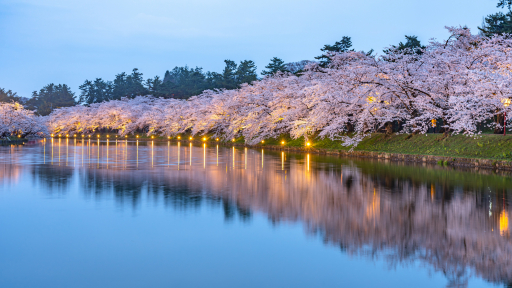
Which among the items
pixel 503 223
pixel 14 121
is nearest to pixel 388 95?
pixel 503 223

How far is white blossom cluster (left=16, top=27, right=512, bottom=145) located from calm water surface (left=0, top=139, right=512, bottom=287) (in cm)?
935

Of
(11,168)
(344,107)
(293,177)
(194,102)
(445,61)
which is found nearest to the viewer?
(293,177)

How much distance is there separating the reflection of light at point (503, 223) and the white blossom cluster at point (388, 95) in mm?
11294

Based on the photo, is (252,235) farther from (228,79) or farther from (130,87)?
(130,87)

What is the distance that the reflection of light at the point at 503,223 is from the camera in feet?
25.2

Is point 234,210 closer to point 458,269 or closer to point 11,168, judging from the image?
point 458,269

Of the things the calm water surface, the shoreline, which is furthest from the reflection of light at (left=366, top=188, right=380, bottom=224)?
the shoreline

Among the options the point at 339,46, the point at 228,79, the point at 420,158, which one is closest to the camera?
the point at 420,158

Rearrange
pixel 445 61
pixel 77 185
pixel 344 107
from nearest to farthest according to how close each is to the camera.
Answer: pixel 77 185
pixel 445 61
pixel 344 107

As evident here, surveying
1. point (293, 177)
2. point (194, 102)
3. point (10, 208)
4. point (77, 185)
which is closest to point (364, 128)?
point (293, 177)

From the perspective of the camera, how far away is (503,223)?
27.5 ft

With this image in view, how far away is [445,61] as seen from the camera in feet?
80.1

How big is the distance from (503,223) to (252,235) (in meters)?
4.97

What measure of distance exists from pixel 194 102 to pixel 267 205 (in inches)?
2093
